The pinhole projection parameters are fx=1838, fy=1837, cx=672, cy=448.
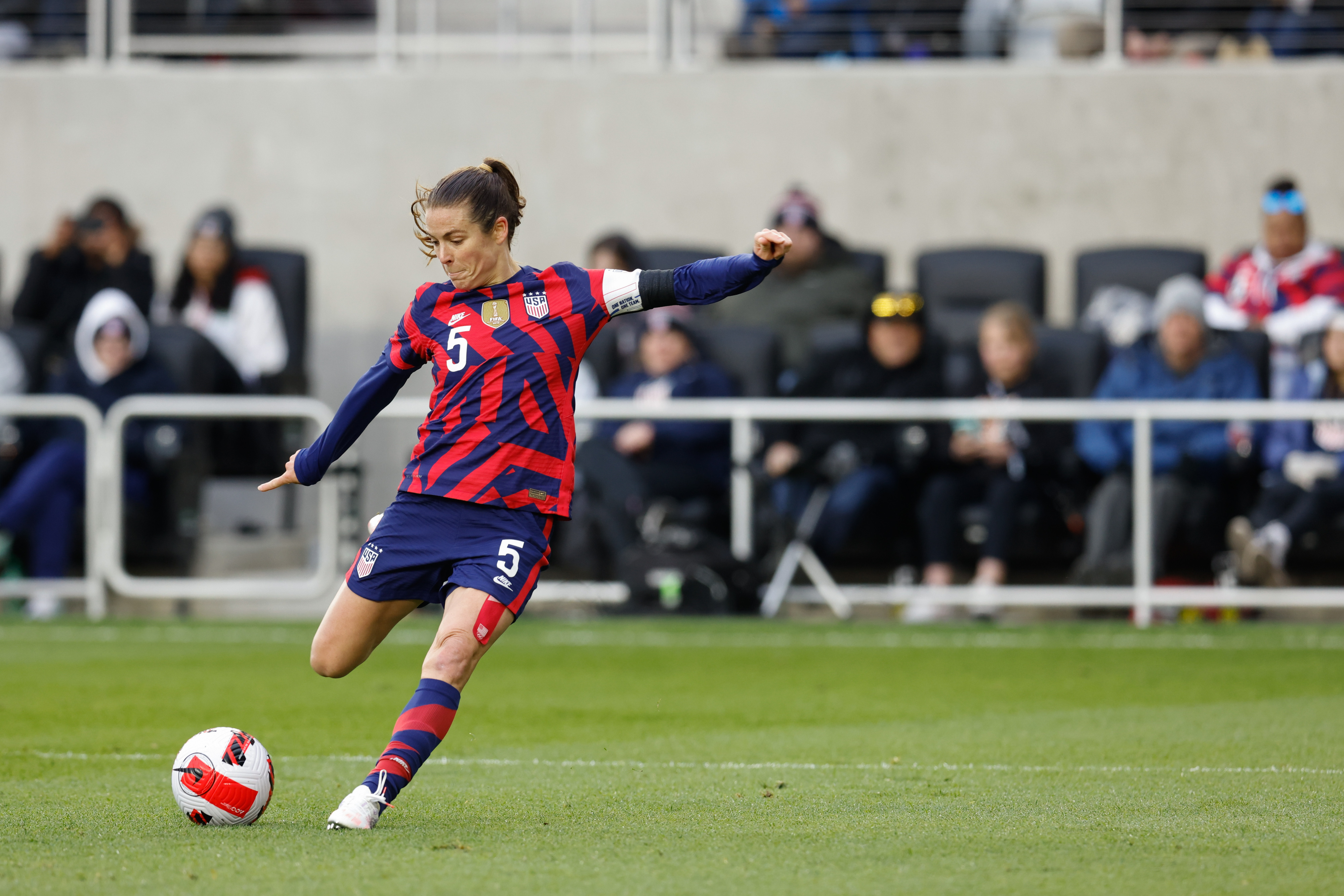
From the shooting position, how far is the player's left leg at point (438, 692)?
4633 mm

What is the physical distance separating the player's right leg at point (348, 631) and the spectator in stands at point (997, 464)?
601 centimetres

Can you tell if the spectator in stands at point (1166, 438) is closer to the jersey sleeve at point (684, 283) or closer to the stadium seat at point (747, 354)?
the stadium seat at point (747, 354)

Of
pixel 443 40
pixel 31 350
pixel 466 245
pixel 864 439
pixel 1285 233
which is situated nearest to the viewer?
pixel 466 245

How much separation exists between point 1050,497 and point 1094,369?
43.0 inches

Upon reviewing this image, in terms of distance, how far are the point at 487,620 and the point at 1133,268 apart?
28.7 ft

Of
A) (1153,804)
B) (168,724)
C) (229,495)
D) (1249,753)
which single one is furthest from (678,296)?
(229,495)

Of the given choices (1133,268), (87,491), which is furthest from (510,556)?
(1133,268)

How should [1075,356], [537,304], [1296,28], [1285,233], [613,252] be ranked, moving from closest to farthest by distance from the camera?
[537,304] < [1075,356] < [613,252] < [1285,233] < [1296,28]

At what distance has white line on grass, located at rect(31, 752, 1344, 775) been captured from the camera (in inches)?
228

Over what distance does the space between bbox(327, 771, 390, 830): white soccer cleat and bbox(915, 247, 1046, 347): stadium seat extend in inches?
337

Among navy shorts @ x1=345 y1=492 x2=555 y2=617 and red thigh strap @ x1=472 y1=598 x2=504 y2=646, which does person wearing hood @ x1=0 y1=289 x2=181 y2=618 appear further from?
red thigh strap @ x1=472 y1=598 x2=504 y2=646

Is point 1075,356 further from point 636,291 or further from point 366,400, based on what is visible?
point 366,400

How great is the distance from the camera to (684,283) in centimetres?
499

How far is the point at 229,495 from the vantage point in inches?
533
